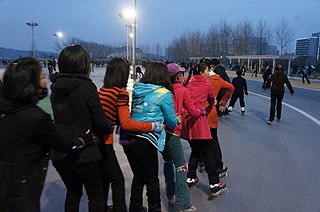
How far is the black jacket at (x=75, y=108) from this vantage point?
2.24m

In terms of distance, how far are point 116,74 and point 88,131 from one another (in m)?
0.61


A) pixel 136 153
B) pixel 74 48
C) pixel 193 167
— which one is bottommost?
pixel 193 167

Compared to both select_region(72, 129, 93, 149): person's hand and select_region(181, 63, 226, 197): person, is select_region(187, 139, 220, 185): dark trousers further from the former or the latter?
select_region(72, 129, 93, 149): person's hand

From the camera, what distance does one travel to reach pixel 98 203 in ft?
8.45

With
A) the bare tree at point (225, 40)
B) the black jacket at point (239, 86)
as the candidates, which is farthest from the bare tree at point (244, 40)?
the black jacket at point (239, 86)

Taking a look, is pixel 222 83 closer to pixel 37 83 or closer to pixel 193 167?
pixel 193 167

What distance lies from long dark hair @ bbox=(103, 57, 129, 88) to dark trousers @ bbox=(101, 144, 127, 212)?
0.56 metres

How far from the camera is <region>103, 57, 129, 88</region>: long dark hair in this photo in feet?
8.72

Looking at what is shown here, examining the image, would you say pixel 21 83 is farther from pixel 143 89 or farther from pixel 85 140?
pixel 143 89

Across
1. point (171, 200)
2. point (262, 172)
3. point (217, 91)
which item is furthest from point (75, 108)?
point (262, 172)

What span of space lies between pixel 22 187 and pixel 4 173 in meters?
0.15

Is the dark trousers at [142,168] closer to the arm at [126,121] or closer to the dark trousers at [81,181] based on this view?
the arm at [126,121]

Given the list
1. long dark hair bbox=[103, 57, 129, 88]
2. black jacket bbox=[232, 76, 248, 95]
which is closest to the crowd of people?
long dark hair bbox=[103, 57, 129, 88]

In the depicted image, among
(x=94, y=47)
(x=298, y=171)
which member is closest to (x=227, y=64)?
(x=298, y=171)
